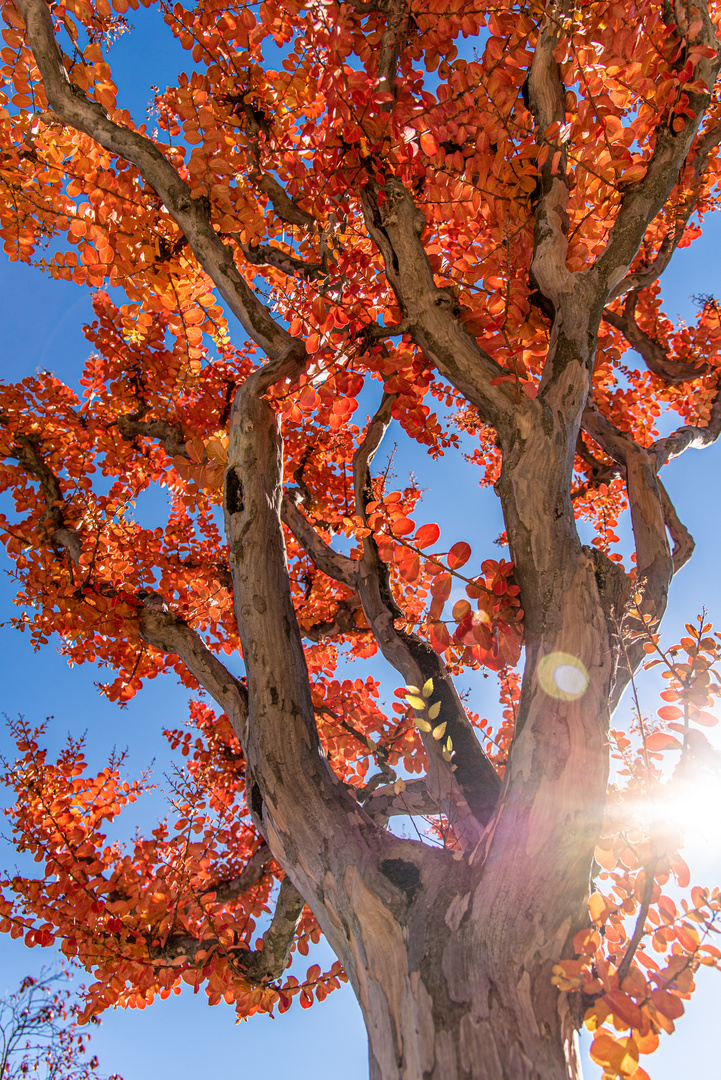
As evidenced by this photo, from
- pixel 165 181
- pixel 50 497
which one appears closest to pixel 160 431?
pixel 50 497

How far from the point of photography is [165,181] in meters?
3.00

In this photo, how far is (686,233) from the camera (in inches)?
188

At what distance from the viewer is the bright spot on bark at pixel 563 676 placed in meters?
1.76

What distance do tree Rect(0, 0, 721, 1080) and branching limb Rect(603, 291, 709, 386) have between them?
4 centimetres

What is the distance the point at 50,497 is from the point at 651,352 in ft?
21.6

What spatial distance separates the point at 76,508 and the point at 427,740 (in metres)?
4.58

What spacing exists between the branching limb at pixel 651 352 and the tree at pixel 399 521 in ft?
0.12

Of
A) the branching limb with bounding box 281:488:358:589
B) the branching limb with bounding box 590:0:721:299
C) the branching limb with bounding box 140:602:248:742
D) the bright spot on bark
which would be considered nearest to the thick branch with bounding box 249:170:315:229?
the branching limb with bounding box 281:488:358:589

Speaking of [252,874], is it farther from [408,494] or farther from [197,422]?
[197,422]

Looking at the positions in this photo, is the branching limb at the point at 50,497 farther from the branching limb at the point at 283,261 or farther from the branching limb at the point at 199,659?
the branching limb at the point at 283,261

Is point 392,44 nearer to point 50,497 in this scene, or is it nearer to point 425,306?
point 425,306

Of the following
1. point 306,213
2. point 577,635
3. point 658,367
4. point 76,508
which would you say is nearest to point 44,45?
point 306,213

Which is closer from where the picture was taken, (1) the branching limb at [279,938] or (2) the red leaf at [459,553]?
(2) the red leaf at [459,553]

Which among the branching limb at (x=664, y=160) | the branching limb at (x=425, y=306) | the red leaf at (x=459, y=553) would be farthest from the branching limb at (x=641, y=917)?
the branching limb at (x=664, y=160)
